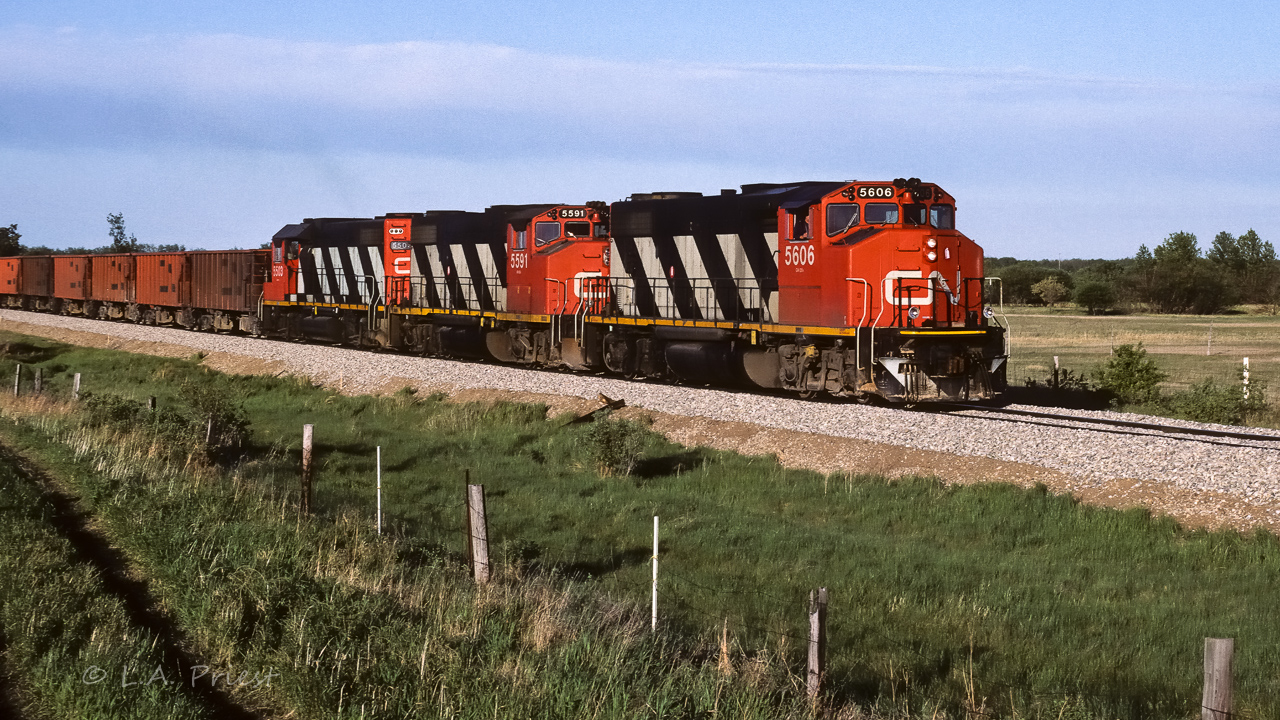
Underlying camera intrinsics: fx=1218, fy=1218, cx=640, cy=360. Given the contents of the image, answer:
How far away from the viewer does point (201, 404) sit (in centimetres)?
2183

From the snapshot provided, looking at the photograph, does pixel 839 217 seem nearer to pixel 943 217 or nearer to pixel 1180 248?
pixel 943 217

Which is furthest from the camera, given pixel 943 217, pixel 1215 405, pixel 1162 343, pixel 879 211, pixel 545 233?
pixel 1162 343

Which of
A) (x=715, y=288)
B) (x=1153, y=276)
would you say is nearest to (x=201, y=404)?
(x=715, y=288)

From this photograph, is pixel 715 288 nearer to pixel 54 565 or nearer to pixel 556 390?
pixel 556 390

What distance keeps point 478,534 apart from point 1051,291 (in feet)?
342

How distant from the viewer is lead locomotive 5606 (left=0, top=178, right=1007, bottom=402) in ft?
69.1

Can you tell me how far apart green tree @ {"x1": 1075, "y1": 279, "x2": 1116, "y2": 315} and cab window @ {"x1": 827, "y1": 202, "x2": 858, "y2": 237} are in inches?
3013

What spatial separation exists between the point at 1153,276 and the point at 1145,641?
95561 mm

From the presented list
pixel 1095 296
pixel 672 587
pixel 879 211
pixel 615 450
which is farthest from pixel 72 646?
pixel 1095 296

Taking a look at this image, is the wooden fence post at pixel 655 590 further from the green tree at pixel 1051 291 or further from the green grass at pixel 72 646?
the green tree at pixel 1051 291

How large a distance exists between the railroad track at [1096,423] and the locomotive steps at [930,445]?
1.02m

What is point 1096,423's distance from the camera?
19797 millimetres

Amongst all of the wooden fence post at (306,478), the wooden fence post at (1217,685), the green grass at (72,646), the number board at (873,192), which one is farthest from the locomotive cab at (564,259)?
the wooden fence post at (1217,685)

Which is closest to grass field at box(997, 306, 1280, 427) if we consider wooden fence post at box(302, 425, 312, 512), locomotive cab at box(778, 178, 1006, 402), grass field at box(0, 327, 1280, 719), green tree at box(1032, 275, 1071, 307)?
locomotive cab at box(778, 178, 1006, 402)
